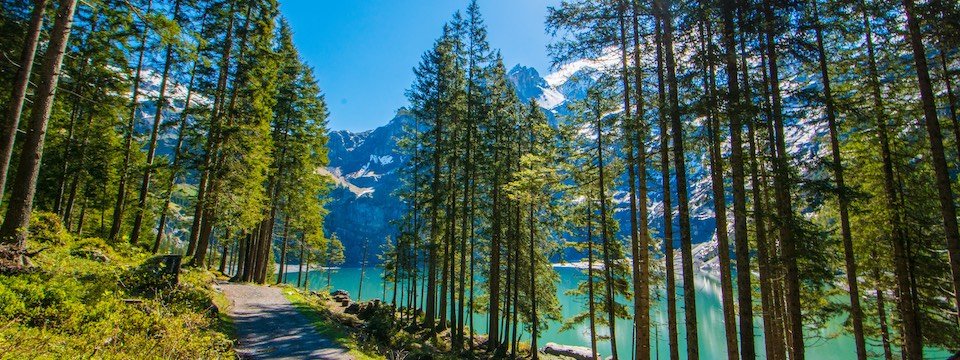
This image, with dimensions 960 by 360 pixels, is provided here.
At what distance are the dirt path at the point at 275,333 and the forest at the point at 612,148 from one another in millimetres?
1254

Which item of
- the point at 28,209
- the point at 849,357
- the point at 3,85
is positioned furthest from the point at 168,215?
the point at 849,357

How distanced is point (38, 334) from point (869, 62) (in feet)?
62.8

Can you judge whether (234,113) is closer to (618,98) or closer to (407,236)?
(407,236)

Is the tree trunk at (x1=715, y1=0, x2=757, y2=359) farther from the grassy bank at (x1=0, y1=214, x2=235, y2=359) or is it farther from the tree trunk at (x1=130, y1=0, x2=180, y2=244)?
the tree trunk at (x1=130, y1=0, x2=180, y2=244)

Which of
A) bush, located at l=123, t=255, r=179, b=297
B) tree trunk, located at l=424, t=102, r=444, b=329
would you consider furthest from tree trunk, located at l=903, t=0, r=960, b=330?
bush, located at l=123, t=255, r=179, b=297

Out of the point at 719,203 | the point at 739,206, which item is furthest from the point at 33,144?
the point at 739,206

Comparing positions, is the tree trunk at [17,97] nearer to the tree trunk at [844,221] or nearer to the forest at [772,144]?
the forest at [772,144]

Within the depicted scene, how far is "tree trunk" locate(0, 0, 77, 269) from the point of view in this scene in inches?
311

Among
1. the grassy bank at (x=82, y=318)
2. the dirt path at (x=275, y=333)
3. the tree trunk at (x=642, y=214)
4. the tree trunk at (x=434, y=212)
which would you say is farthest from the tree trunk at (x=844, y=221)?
the grassy bank at (x=82, y=318)

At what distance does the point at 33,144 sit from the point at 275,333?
24.7 feet

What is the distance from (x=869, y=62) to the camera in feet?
39.5

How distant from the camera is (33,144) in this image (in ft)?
26.5

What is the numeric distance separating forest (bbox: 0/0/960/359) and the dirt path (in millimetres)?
1254

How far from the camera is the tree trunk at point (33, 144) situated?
7902 mm
